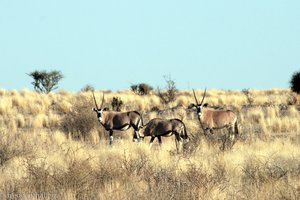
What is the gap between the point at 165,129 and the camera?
1873 cm

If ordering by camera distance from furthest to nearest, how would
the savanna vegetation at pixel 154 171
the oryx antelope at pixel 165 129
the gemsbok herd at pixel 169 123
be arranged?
the gemsbok herd at pixel 169 123
the oryx antelope at pixel 165 129
the savanna vegetation at pixel 154 171

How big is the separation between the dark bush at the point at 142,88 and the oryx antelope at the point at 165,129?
30.1 m

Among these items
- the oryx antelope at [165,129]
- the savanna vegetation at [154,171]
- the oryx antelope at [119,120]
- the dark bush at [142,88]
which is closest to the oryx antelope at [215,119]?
the savanna vegetation at [154,171]

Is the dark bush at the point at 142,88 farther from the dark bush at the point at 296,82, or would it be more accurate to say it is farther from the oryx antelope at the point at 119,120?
the oryx antelope at the point at 119,120

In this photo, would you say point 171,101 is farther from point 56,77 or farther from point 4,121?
point 56,77

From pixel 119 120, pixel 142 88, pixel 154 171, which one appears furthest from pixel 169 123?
pixel 142 88

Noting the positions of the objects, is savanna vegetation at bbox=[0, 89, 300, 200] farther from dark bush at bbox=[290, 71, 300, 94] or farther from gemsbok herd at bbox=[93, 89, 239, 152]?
dark bush at bbox=[290, 71, 300, 94]

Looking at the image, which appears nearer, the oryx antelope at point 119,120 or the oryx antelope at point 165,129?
the oryx antelope at point 165,129

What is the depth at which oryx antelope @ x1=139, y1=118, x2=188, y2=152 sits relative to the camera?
18.4 m

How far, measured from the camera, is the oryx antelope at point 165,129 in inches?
724

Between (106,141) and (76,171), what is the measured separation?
11654 millimetres

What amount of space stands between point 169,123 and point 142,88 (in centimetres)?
3143

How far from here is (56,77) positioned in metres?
56.1

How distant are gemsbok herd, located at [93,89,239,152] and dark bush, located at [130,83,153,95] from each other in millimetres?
27439
